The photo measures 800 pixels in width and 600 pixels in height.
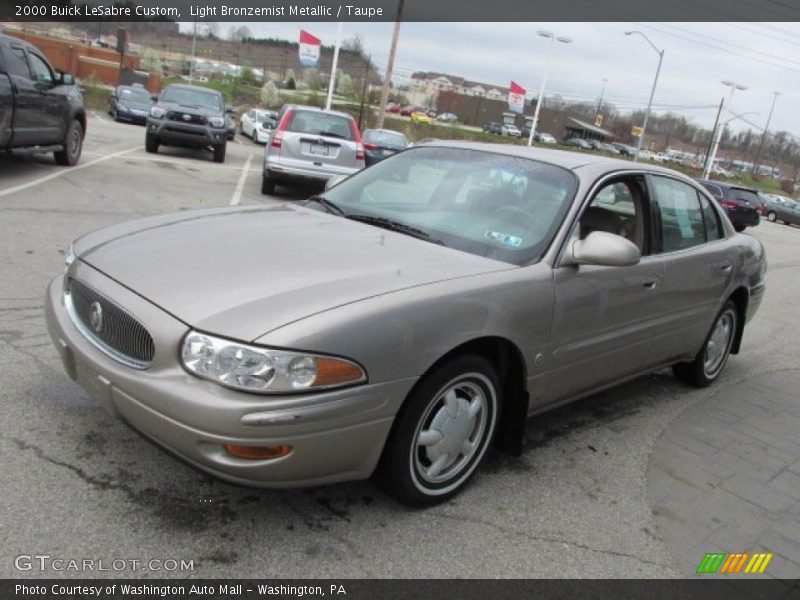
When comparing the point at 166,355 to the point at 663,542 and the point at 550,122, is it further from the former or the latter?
the point at 550,122

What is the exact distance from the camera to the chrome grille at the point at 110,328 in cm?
268

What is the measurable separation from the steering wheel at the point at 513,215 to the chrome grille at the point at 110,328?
6.15ft

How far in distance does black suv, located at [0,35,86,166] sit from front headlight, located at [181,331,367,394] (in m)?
8.07

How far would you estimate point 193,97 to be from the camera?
54.3 feet

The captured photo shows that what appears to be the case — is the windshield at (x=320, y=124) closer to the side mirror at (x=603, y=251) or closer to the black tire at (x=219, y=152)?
the black tire at (x=219, y=152)

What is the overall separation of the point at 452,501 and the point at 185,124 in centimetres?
1410

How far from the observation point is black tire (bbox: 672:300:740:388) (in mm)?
5188

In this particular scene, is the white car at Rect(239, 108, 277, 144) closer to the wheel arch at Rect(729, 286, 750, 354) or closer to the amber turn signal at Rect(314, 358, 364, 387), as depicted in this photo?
the wheel arch at Rect(729, 286, 750, 354)

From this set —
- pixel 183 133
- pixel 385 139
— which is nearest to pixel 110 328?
pixel 183 133

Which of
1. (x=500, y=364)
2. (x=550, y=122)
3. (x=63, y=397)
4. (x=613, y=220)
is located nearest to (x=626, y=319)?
(x=613, y=220)

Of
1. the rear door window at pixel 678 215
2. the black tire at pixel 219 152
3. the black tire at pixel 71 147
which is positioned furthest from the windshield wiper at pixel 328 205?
the black tire at pixel 219 152

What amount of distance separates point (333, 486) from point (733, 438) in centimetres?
274

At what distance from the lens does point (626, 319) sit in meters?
3.94
